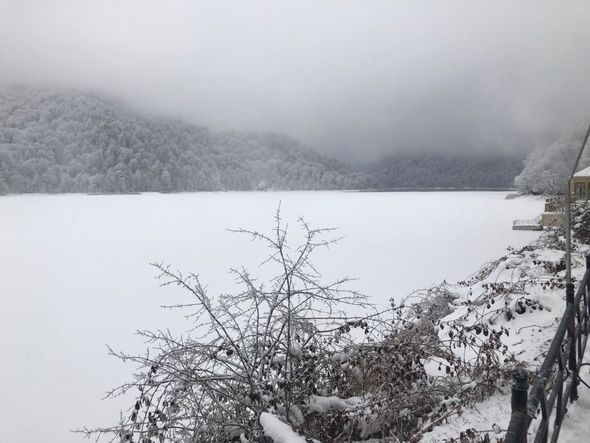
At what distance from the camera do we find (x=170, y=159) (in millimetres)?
132500

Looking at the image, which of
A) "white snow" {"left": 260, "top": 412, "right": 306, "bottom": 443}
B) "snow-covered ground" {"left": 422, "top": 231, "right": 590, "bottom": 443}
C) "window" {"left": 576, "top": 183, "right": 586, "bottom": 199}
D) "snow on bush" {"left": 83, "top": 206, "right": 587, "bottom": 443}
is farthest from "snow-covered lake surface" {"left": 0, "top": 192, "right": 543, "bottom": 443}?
"white snow" {"left": 260, "top": 412, "right": 306, "bottom": 443}

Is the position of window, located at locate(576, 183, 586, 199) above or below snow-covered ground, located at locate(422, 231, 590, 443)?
above

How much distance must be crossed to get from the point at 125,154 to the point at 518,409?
127292mm

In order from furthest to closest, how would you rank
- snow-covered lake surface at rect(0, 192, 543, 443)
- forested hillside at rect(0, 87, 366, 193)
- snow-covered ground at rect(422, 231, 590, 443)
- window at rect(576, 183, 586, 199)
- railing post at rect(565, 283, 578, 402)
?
forested hillside at rect(0, 87, 366, 193)
window at rect(576, 183, 586, 199)
snow-covered lake surface at rect(0, 192, 543, 443)
snow-covered ground at rect(422, 231, 590, 443)
railing post at rect(565, 283, 578, 402)

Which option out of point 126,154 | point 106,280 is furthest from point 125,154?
point 106,280

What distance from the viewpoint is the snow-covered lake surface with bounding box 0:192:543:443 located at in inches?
317

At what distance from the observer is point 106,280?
667 inches

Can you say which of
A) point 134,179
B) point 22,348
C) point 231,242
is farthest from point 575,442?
point 134,179

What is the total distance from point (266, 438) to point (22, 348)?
8.93 meters

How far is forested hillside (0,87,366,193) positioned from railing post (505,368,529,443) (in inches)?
3936

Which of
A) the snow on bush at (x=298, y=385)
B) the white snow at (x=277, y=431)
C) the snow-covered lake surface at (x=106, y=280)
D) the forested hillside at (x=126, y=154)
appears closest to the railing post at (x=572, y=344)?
the snow on bush at (x=298, y=385)

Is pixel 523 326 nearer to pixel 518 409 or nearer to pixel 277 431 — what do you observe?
pixel 277 431

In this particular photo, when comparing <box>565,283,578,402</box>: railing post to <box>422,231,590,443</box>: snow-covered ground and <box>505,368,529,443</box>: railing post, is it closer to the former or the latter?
<box>422,231,590,443</box>: snow-covered ground

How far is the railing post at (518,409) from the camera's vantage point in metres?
1.84
